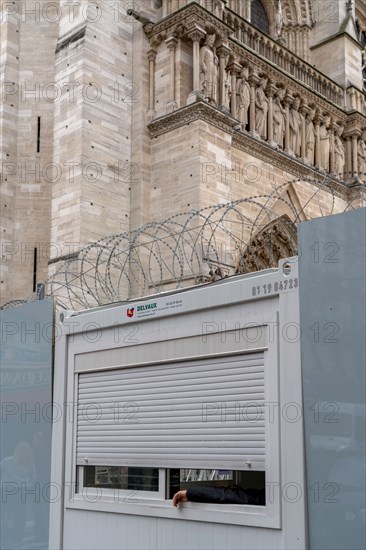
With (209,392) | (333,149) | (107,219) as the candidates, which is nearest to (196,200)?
(107,219)

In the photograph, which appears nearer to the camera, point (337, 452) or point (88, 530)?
point (337, 452)

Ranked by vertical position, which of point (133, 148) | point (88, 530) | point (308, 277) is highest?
point (133, 148)

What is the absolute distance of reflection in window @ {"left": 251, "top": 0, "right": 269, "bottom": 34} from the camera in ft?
78.6

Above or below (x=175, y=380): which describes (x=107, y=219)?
above

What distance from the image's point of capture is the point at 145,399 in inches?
217

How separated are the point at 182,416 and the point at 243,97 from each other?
556 inches

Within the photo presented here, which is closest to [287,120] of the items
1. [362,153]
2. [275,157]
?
[275,157]

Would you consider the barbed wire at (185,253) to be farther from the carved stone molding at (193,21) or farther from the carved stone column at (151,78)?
the carved stone molding at (193,21)

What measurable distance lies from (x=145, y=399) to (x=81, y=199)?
1098cm

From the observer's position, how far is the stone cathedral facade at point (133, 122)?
16375mm

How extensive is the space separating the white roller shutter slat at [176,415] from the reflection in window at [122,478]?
0.07m

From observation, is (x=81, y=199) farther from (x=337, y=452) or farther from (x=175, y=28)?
(x=337, y=452)

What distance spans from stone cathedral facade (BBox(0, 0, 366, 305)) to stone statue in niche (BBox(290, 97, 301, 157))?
37mm

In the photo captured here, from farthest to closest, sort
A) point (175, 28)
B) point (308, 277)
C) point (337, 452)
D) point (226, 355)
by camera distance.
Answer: point (175, 28)
point (226, 355)
point (308, 277)
point (337, 452)
